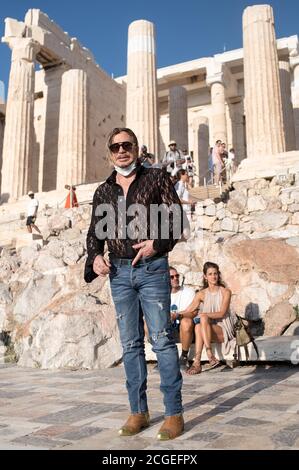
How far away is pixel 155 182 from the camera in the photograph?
301 centimetres

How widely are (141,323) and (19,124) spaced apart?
1925 centimetres

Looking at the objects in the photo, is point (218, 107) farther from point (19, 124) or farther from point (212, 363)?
point (212, 363)

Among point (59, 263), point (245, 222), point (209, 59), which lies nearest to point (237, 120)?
point (209, 59)

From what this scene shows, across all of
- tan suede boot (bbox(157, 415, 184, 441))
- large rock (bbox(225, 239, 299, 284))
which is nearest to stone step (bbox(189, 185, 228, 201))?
large rock (bbox(225, 239, 299, 284))

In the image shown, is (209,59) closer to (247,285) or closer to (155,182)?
(247,285)

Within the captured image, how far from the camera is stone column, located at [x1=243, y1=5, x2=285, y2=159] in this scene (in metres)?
15.9

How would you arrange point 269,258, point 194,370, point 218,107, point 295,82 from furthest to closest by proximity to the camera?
point 218,107
point 295,82
point 269,258
point 194,370

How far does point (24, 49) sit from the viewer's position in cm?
2098

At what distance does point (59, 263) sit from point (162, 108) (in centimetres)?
2439

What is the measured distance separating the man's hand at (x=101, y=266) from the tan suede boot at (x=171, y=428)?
0.96 m

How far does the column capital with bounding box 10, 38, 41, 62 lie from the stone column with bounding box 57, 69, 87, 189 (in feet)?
6.97

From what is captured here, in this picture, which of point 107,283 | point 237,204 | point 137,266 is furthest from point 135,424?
point 237,204

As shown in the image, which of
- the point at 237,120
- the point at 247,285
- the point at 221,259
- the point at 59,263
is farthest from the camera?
the point at 237,120

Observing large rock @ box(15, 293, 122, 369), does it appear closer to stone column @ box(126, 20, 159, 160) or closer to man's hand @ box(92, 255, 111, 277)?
man's hand @ box(92, 255, 111, 277)
